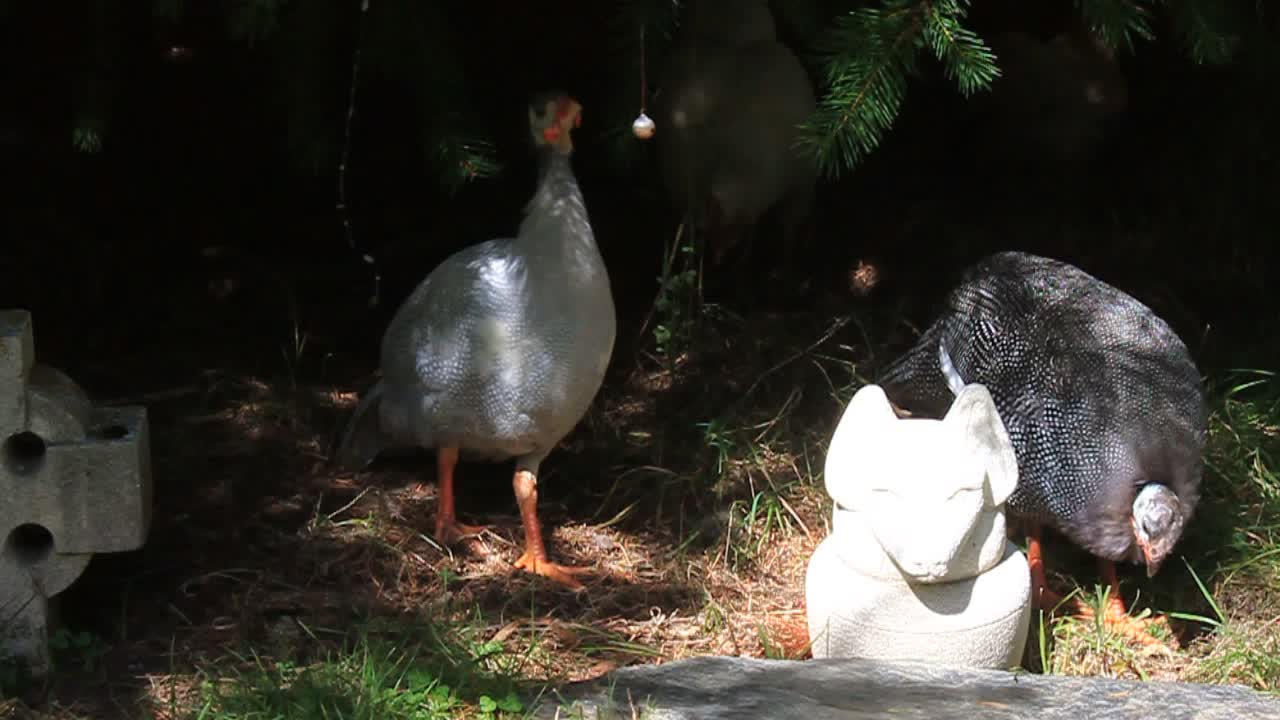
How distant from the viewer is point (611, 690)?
317 cm

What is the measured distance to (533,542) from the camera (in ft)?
13.3

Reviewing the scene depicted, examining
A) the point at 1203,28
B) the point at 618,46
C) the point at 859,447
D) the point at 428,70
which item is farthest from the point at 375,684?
the point at 1203,28

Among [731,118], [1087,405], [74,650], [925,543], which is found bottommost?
[74,650]

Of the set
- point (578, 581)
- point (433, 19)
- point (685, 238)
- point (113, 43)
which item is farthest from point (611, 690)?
point (685, 238)

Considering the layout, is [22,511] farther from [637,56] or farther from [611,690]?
[637,56]

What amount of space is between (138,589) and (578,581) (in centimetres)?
104

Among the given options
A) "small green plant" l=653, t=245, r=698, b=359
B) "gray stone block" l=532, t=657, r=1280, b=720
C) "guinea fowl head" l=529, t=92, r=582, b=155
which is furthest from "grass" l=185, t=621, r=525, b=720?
"small green plant" l=653, t=245, r=698, b=359

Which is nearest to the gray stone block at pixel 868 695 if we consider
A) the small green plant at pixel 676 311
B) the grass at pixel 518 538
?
the grass at pixel 518 538

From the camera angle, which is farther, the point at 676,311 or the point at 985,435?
the point at 676,311

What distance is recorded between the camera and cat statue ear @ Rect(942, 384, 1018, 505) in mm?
3387

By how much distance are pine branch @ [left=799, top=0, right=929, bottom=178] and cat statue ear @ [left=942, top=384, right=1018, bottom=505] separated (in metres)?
0.55

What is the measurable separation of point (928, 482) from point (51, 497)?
184 centimetres

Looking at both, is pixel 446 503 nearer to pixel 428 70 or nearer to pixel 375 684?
pixel 375 684

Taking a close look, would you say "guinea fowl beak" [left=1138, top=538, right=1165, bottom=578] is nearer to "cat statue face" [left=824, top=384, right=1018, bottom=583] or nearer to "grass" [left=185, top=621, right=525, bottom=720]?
"cat statue face" [left=824, top=384, right=1018, bottom=583]
